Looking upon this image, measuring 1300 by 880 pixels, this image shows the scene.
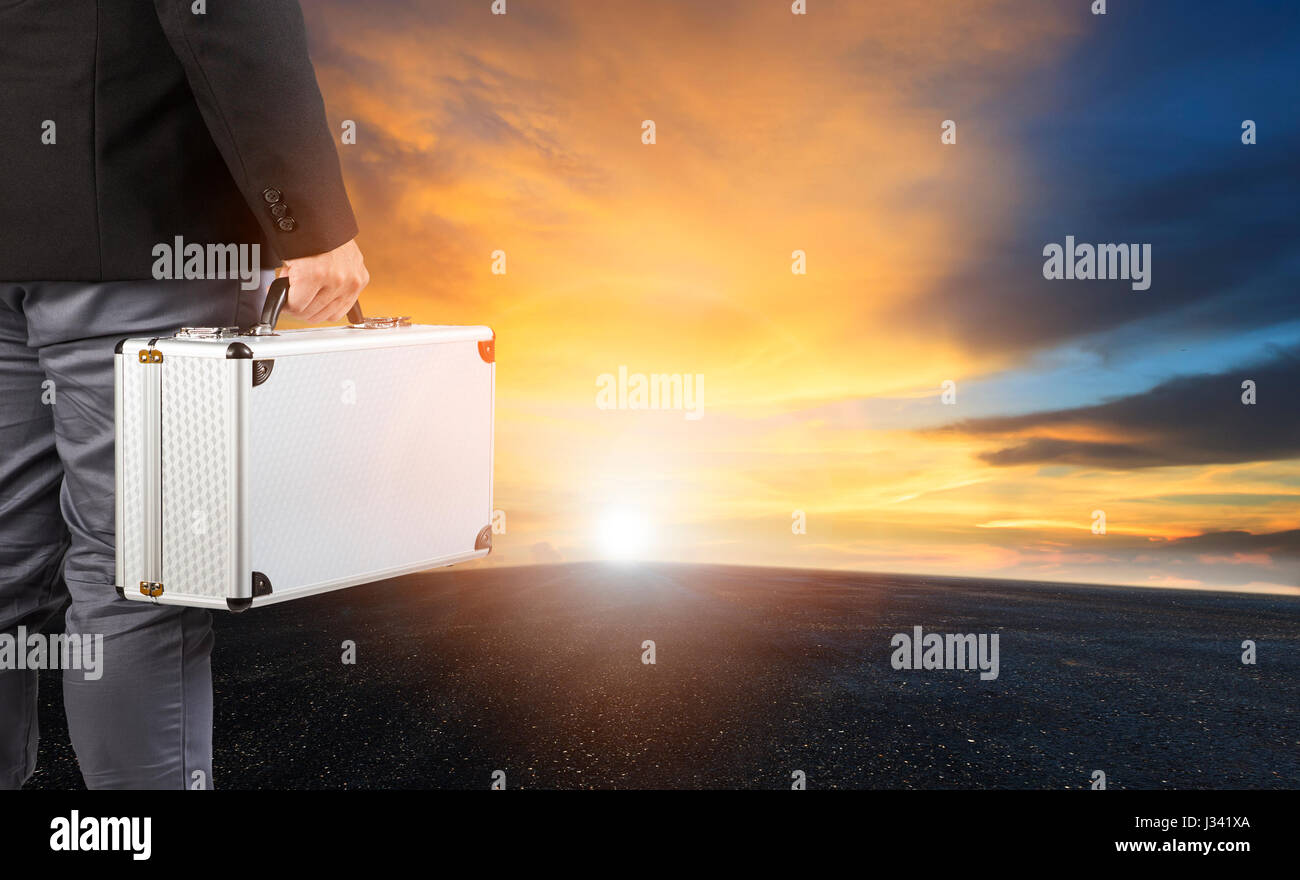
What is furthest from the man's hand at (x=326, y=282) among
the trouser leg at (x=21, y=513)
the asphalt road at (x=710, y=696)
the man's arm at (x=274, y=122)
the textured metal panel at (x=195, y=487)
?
the asphalt road at (x=710, y=696)

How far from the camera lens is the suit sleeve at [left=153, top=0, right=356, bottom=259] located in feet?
5.35

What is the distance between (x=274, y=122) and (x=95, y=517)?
2.65 feet

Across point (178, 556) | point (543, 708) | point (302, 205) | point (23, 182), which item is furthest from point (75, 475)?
point (543, 708)

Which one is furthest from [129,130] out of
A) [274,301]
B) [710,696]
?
[710,696]

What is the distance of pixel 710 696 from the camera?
351 cm

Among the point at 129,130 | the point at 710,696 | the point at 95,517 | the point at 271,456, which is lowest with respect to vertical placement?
the point at 710,696

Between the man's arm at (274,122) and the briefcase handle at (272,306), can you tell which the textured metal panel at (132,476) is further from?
the man's arm at (274,122)

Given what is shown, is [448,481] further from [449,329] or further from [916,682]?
[916,682]

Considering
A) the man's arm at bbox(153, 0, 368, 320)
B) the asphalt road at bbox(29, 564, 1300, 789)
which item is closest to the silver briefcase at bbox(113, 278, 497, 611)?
the man's arm at bbox(153, 0, 368, 320)

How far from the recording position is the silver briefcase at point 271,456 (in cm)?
173

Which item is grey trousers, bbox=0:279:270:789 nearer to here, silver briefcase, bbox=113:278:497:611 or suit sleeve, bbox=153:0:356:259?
silver briefcase, bbox=113:278:497:611

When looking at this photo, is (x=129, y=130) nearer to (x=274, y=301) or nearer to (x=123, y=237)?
(x=123, y=237)

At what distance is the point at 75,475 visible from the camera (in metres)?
1.79

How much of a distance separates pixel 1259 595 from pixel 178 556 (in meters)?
7.52
